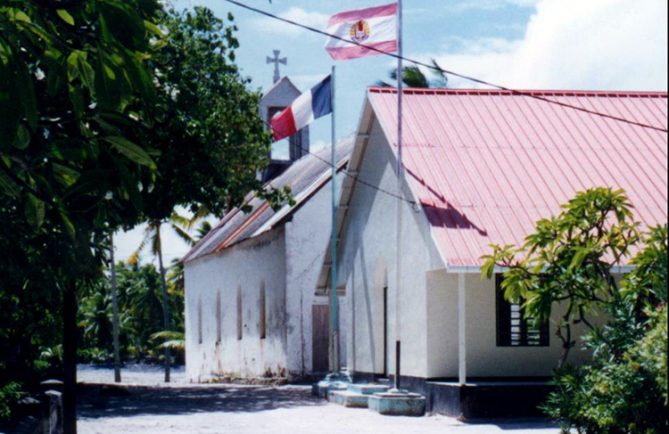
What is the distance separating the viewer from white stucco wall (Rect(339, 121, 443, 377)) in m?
21.1

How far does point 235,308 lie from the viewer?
130 ft

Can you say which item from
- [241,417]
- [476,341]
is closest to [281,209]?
[241,417]

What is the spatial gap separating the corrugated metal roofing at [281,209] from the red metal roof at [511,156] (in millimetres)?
7262

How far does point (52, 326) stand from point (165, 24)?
774 centimetres

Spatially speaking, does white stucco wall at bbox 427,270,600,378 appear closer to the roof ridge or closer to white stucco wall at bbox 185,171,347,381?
the roof ridge

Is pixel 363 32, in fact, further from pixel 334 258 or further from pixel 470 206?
pixel 334 258

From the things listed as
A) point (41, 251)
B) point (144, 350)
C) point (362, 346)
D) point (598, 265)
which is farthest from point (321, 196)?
point (144, 350)

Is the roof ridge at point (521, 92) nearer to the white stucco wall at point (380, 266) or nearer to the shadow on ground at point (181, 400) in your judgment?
the white stucco wall at point (380, 266)

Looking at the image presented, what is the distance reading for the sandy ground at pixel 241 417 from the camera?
17.9 metres

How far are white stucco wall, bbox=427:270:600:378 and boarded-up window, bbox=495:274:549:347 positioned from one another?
10 centimetres

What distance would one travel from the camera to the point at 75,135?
510 centimetres

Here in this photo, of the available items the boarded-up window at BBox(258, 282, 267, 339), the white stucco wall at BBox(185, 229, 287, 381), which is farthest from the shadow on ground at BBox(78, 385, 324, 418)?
the boarded-up window at BBox(258, 282, 267, 339)

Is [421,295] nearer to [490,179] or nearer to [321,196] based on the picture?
[490,179]

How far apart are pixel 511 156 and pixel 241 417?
23.9ft
